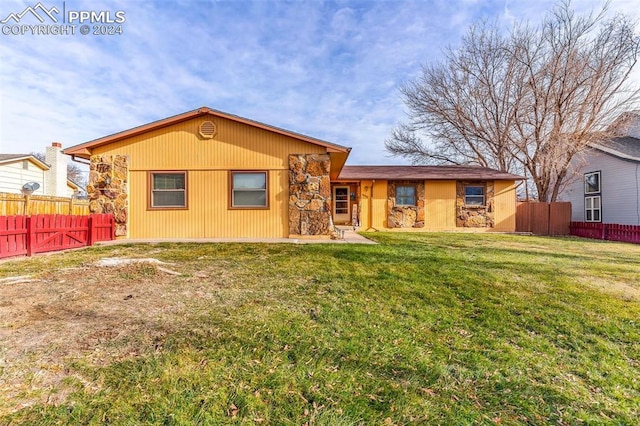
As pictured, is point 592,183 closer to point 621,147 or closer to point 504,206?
point 621,147

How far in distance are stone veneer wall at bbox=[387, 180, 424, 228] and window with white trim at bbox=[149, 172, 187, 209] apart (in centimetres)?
907

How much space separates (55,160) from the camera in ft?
54.7

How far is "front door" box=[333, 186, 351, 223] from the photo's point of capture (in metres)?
14.9

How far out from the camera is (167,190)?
31.2ft

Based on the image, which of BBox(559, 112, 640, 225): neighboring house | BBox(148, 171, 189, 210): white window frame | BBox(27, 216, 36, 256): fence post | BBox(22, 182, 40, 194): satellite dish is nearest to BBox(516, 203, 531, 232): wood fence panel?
BBox(559, 112, 640, 225): neighboring house

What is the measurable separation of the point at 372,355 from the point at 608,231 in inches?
614

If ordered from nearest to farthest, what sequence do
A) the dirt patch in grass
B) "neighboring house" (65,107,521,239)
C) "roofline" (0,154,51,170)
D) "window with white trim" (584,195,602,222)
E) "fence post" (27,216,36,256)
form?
1. the dirt patch in grass
2. "fence post" (27,216,36,256)
3. "neighboring house" (65,107,521,239)
4. "roofline" (0,154,51,170)
5. "window with white trim" (584,195,602,222)

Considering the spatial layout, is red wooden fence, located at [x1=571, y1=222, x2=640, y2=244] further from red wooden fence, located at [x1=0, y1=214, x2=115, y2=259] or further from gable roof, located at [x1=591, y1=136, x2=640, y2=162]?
red wooden fence, located at [x1=0, y1=214, x2=115, y2=259]

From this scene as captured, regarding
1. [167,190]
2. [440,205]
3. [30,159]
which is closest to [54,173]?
[30,159]

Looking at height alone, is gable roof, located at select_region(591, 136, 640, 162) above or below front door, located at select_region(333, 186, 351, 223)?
above

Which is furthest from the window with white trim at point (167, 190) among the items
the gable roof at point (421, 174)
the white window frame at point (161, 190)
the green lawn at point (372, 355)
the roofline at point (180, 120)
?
the gable roof at point (421, 174)

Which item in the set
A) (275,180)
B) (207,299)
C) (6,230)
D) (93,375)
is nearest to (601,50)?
(275,180)

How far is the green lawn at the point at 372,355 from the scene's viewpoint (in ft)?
6.34

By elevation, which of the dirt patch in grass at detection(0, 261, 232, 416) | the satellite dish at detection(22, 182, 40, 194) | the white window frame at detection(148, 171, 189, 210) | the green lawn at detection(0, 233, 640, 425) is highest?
the satellite dish at detection(22, 182, 40, 194)
